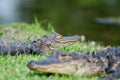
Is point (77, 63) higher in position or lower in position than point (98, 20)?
lower

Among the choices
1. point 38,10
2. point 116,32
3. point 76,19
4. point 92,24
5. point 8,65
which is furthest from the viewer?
point 38,10

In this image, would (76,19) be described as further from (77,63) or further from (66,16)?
(77,63)

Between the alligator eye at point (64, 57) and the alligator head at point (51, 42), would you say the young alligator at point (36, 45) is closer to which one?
the alligator head at point (51, 42)

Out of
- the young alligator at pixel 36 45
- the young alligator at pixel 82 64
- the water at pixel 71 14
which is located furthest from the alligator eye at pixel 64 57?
the water at pixel 71 14

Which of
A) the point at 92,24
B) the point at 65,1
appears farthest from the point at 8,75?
the point at 65,1

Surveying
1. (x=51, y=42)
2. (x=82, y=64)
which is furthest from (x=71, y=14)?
(x=82, y=64)

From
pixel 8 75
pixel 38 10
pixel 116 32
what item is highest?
pixel 38 10

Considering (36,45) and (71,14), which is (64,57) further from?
(71,14)
